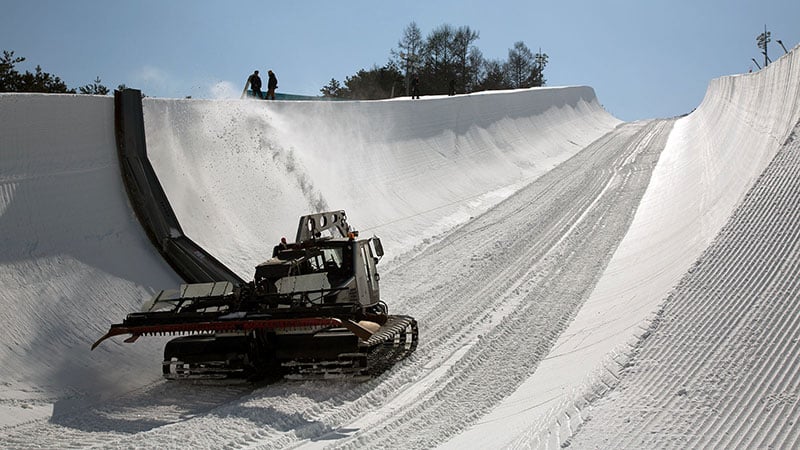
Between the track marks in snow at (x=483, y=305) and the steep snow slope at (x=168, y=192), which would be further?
the steep snow slope at (x=168, y=192)

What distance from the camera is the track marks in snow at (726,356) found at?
20.7 ft

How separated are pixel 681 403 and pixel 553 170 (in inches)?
1094

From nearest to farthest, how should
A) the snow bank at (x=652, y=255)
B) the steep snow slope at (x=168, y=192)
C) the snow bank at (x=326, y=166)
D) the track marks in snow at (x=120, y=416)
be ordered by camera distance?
the snow bank at (x=652, y=255), the track marks in snow at (x=120, y=416), the steep snow slope at (x=168, y=192), the snow bank at (x=326, y=166)

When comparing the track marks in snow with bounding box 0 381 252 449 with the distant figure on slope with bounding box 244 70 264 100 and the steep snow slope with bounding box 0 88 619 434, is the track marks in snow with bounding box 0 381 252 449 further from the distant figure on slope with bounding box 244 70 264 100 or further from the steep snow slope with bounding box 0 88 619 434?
the distant figure on slope with bounding box 244 70 264 100

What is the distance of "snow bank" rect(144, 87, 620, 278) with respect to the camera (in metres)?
17.5

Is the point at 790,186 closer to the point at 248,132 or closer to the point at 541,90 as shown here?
the point at 248,132

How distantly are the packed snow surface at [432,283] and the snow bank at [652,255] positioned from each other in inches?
2.8

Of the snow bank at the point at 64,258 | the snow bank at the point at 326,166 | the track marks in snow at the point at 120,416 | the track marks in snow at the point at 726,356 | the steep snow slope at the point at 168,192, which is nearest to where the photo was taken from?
the track marks in snow at the point at 726,356

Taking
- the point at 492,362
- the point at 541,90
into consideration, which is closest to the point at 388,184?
the point at 492,362

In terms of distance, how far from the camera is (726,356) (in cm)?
749

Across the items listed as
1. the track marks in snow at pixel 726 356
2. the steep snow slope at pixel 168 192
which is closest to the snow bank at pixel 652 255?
the track marks in snow at pixel 726 356

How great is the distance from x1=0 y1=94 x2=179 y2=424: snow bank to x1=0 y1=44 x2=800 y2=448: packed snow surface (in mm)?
39

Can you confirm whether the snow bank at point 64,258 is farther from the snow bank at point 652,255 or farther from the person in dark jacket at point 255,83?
the person in dark jacket at point 255,83

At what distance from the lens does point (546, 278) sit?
16203 mm
